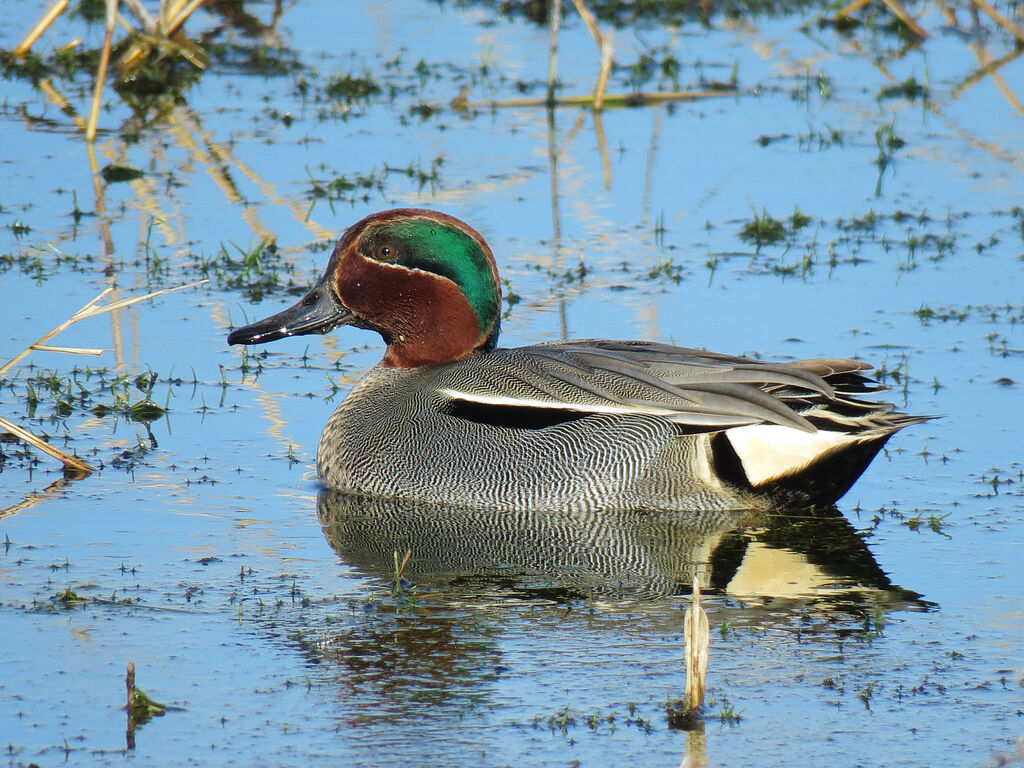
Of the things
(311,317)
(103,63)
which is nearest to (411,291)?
(311,317)

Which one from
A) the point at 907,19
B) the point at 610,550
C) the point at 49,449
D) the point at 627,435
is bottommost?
the point at 610,550

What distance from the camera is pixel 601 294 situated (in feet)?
30.7

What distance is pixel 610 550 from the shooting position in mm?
6355

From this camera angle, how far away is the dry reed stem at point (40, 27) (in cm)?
1211

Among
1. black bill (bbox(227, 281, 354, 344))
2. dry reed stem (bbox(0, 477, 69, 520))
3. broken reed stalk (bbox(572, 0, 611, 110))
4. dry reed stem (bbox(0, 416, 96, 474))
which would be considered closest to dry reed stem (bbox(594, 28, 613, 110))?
broken reed stalk (bbox(572, 0, 611, 110))

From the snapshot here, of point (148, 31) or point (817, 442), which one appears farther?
point (148, 31)

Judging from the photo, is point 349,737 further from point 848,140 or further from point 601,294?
point 848,140

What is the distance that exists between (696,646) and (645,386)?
7.36 ft

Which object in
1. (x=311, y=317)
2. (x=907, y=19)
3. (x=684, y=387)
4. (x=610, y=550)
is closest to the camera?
(x=610, y=550)

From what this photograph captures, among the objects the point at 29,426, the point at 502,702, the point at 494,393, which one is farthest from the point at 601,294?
the point at 502,702

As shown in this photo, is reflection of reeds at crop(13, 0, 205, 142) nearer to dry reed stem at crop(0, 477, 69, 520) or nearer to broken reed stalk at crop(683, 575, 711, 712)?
dry reed stem at crop(0, 477, 69, 520)

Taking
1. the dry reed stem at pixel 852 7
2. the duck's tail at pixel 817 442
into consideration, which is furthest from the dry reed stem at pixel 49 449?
the dry reed stem at pixel 852 7

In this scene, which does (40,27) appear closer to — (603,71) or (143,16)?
(143,16)

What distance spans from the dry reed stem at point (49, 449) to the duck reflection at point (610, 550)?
0.96 meters
